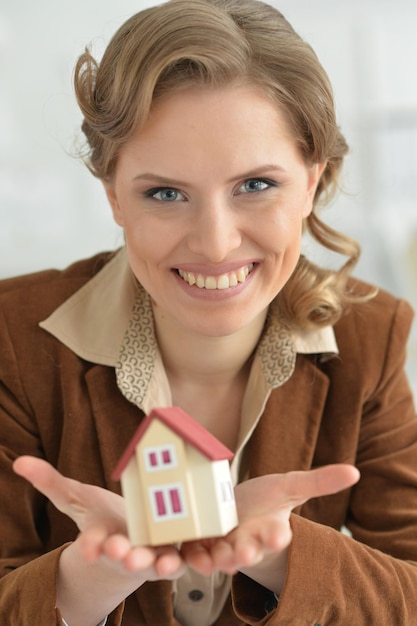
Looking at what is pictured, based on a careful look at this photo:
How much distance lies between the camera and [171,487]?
94 centimetres

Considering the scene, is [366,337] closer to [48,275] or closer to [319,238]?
[319,238]

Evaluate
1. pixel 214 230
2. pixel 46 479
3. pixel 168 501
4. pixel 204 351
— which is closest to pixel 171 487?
pixel 168 501

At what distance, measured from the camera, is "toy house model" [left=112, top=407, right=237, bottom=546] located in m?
0.93

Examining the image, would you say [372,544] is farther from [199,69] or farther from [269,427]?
[199,69]

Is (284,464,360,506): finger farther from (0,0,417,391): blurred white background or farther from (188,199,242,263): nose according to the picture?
(0,0,417,391): blurred white background

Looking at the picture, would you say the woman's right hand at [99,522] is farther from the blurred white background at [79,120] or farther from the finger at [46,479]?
the blurred white background at [79,120]

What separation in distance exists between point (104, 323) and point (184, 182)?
0.37 m

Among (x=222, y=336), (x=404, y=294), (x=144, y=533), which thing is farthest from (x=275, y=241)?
(x=404, y=294)

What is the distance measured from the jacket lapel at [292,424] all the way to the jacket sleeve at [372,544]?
0.09 meters

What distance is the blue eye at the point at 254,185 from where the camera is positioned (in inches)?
47.0

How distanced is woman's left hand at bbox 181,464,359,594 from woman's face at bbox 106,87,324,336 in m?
0.30

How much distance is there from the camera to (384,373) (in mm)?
1460

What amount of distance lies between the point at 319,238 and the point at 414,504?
1.55ft

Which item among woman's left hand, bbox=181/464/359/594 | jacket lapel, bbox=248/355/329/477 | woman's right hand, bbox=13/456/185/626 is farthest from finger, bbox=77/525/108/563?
jacket lapel, bbox=248/355/329/477
